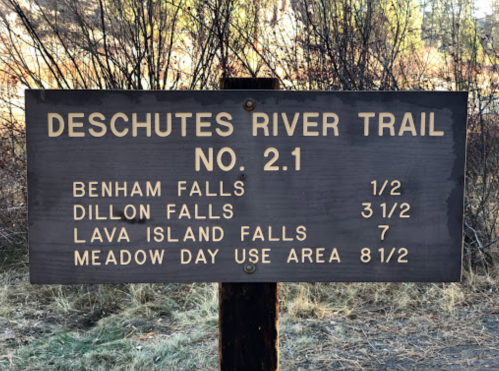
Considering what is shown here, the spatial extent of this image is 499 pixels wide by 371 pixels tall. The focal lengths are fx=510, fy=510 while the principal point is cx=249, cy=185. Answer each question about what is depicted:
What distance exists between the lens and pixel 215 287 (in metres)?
4.25

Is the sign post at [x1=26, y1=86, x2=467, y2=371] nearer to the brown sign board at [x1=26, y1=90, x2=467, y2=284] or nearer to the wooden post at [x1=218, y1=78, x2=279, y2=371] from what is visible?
the brown sign board at [x1=26, y1=90, x2=467, y2=284]

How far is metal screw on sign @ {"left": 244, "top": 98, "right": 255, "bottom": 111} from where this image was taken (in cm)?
150

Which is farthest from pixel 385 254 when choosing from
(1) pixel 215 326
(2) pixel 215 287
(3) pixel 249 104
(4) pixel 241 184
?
(2) pixel 215 287

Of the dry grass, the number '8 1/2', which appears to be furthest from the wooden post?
the dry grass

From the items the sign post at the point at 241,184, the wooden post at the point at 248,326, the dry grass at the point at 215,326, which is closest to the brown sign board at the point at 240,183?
the sign post at the point at 241,184

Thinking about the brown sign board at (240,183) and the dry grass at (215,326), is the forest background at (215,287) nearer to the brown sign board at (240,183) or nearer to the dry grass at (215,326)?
the dry grass at (215,326)

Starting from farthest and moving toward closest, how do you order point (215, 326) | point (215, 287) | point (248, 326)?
point (215, 287) < point (215, 326) < point (248, 326)

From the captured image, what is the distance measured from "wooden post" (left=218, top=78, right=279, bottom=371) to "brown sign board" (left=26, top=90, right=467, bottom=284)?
0.51ft

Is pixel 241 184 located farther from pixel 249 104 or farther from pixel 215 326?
pixel 215 326

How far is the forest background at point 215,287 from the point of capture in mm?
3240

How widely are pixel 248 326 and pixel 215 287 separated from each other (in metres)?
2.63

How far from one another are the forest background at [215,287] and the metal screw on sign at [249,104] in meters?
2.05

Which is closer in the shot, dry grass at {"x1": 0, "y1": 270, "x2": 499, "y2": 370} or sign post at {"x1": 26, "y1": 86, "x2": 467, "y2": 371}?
sign post at {"x1": 26, "y1": 86, "x2": 467, "y2": 371}

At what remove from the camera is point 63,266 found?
150cm
